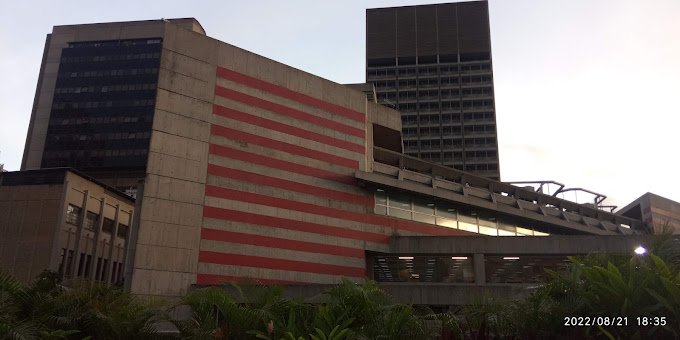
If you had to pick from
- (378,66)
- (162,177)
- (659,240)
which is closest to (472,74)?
(378,66)

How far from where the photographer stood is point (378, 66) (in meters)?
131

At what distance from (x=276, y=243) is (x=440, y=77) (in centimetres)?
9984

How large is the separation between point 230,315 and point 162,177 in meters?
22.1

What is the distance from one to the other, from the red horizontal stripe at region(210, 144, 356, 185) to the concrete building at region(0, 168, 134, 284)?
32.9 metres

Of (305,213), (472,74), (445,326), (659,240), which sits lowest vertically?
(445,326)

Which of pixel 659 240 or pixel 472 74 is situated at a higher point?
pixel 472 74

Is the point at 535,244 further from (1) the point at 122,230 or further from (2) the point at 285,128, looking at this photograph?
(1) the point at 122,230

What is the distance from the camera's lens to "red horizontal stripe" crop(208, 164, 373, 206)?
32.8 meters

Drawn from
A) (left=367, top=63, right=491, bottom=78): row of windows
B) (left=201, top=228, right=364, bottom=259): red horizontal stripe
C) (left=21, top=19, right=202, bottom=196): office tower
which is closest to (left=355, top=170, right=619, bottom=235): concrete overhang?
(left=201, top=228, right=364, bottom=259): red horizontal stripe

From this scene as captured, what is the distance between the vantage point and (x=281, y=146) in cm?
3531

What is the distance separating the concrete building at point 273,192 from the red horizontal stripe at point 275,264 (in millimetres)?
67

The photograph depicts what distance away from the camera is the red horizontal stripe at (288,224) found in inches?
1252

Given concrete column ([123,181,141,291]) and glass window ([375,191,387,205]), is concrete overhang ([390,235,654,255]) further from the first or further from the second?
concrete column ([123,181,141,291])

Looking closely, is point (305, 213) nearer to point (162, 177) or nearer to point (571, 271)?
point (162, 177)
